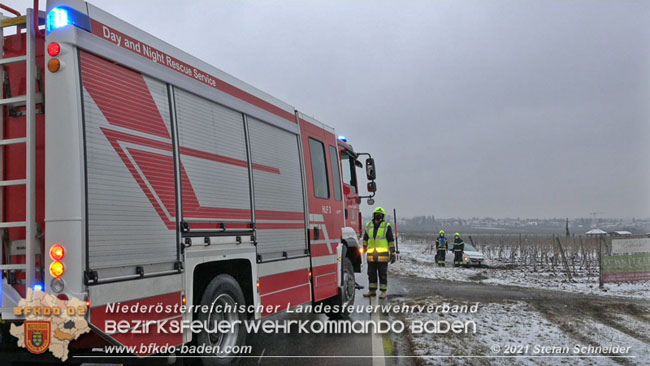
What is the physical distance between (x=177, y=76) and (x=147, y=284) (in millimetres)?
1954

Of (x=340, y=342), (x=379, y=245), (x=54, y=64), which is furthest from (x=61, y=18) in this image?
(x=379, y=245)

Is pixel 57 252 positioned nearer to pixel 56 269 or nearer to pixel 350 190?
pixel 56 269

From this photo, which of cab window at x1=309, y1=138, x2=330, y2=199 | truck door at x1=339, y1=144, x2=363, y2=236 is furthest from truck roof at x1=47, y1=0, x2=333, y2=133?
truck door at x1=339, y1=144, x2=363, y2=236

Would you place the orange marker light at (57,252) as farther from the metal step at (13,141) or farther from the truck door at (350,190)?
the truck door at (350,190)

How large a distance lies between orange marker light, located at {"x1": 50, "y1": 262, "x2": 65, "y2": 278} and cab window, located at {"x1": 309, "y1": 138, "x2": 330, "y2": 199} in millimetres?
4488

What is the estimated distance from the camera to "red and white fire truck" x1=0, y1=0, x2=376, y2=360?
346 cm

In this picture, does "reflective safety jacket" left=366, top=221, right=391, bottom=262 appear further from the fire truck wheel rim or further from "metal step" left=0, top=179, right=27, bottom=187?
"metal step" left=0, top=179, right=27, bottom=187

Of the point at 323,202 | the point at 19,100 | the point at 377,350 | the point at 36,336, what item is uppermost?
the point at 19,100

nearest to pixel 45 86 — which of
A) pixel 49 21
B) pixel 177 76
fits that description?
pixel 49 21

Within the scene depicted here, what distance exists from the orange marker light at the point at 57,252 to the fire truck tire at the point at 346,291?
214 inches

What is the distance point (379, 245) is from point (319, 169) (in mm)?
3670

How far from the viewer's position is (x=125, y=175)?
387cm

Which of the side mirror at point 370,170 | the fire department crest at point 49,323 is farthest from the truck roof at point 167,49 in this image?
the side mirror at point 370,170

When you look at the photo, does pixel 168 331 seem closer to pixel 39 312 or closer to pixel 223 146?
pixel 39 312
